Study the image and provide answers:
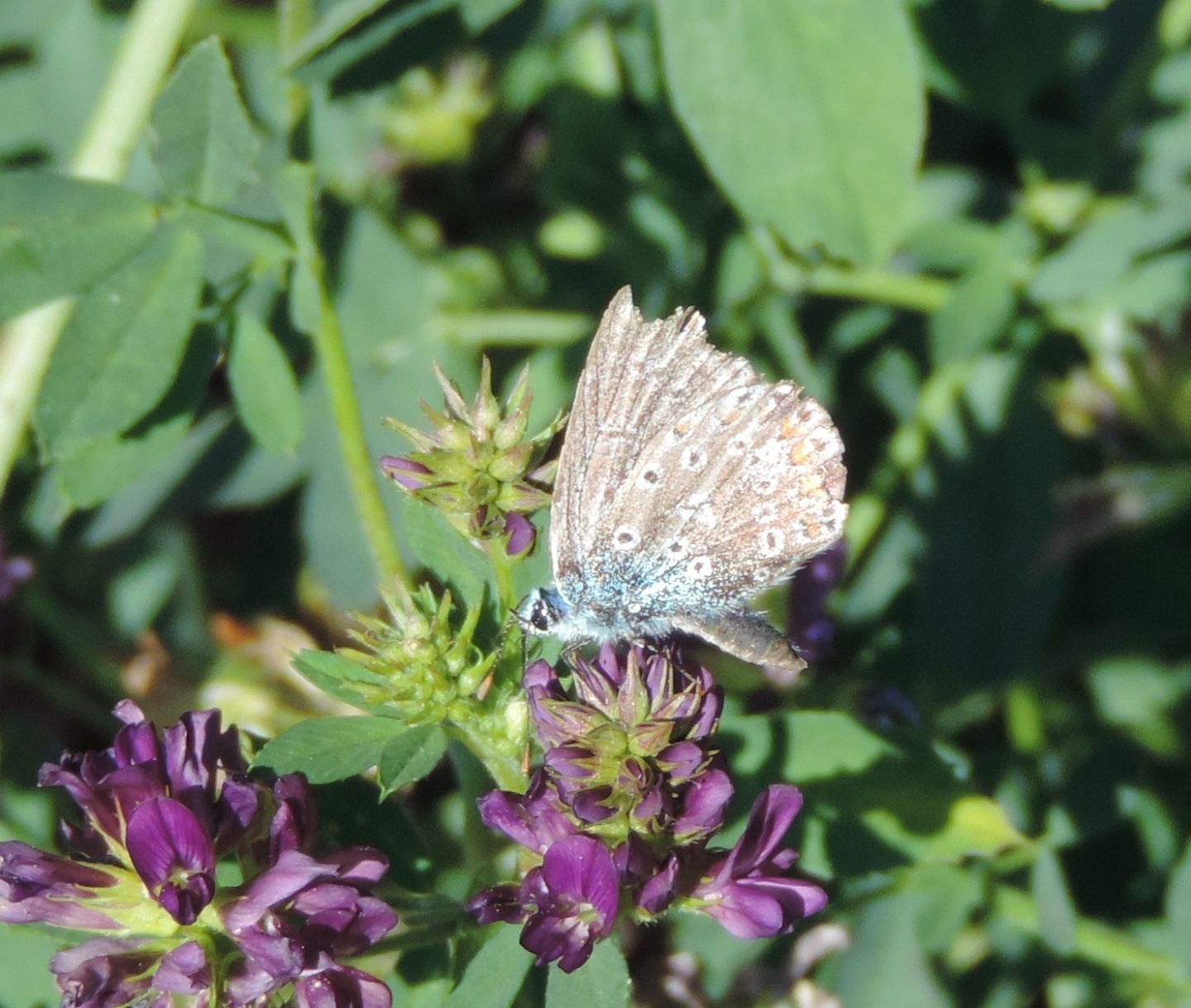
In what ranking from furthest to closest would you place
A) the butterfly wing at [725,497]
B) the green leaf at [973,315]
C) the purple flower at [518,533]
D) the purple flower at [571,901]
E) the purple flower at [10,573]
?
the purple flower at [10,573], the green leaf at [973,315], the butterfly wing at [725,497], the purple flower at [518,533], the purple flower at [571,901]

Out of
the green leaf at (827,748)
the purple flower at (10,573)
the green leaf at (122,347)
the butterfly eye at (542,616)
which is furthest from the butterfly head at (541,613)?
the purple flower at (10,573)

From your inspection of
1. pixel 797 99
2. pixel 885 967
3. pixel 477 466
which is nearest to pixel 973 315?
pixel 797 99

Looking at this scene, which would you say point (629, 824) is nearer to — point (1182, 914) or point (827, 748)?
point (827, 748)

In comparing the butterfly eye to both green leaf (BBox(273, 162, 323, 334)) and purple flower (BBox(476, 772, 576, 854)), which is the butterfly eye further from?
green leaf (BBox(273, 162, 323, 334))

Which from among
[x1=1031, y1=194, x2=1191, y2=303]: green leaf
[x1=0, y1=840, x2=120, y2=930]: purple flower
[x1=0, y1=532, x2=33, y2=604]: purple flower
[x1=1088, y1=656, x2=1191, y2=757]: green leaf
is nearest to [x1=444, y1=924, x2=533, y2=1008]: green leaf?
[x1=0, y1=840, x2=120, y2=930]: purple flower

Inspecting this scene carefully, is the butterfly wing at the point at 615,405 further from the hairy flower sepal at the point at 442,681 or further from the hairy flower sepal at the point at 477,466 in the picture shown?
the hairy flower sepal at the point at 442,681

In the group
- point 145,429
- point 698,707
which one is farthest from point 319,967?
point 145,429
